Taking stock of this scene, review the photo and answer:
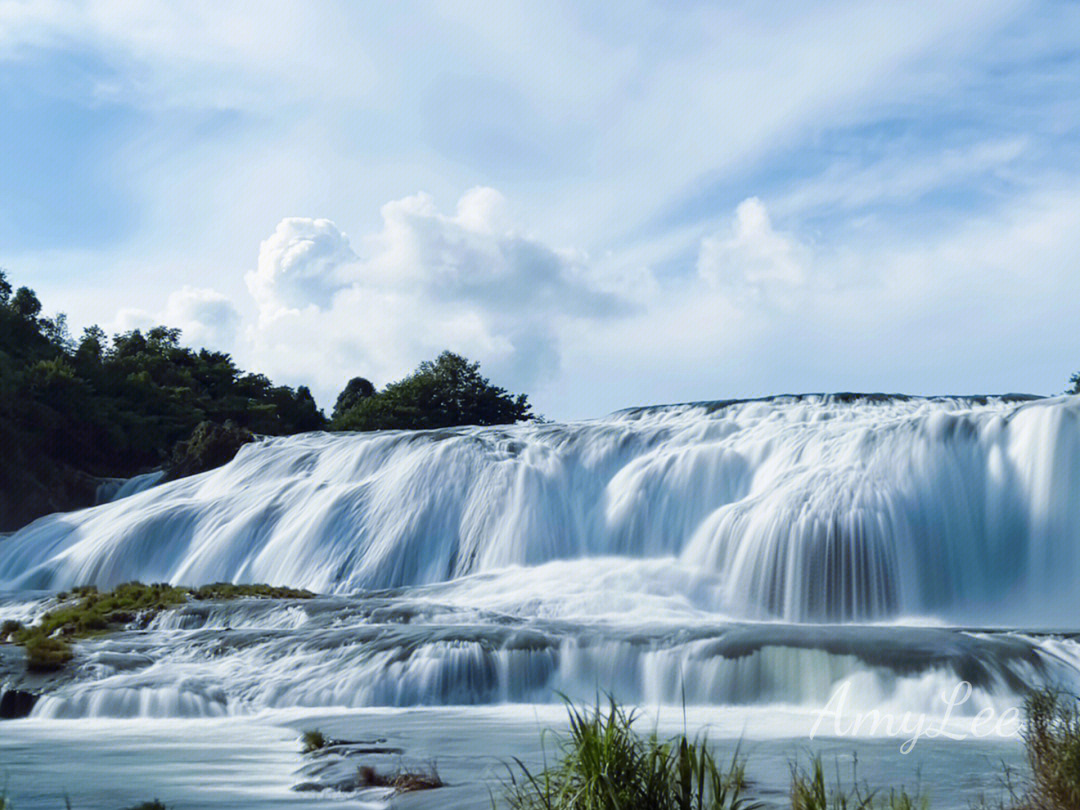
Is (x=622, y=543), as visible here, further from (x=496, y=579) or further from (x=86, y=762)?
(x=86, y=762)

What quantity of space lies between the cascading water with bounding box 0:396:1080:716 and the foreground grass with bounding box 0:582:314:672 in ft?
2.45

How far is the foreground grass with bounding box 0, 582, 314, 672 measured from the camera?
19.1 metres

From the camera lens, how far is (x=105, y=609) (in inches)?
811

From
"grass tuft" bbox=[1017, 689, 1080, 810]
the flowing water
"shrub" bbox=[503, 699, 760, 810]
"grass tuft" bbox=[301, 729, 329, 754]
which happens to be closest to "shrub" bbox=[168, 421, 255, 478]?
the flowing water

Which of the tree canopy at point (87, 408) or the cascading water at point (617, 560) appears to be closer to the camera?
the cascading water at point (617, 560)

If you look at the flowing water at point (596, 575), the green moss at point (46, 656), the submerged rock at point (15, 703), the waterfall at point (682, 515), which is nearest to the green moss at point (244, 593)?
the flowing water at point (596, 575)

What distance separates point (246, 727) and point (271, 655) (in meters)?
3.05

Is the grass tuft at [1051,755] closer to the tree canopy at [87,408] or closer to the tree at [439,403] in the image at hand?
the tree canopy at [87,408]

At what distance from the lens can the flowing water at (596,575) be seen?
13586 millimetres

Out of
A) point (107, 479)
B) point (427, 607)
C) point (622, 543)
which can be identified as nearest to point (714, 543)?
point (622, 543)

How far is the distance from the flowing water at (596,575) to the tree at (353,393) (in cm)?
3228

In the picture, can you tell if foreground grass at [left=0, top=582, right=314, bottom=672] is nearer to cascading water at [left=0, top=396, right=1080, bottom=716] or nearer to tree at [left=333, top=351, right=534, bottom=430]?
cascading water at [left=0, top=396, right=1080, bottom=716]

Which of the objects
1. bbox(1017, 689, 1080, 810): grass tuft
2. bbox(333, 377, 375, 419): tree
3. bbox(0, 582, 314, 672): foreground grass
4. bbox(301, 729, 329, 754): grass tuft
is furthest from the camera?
bbox(333, 377, 375, 419): tree

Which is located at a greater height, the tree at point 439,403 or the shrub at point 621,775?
the tree at point 439,403
